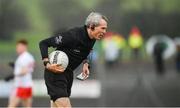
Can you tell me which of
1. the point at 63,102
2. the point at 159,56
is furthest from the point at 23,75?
the point at 63,102

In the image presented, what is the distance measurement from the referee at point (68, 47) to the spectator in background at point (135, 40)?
24.3 feet

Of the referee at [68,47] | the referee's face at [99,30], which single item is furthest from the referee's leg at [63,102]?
the referee's face at [99,30]

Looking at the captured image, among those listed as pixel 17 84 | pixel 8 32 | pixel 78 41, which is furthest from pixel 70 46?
pixel 8 32

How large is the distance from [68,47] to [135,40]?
24.9ft

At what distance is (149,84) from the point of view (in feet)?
55.0

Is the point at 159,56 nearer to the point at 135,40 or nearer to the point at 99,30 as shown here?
the point at 135,40

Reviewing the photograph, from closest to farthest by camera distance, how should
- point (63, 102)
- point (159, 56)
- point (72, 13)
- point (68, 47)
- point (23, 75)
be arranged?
point (63, 102) < point (68, 47) < point (23, 75) < point (72, 13) < point (159, 56)

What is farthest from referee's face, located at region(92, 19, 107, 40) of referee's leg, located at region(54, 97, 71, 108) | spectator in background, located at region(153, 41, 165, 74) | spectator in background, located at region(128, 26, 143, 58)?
spectator in background, located at region(153, 41, 165, 74)

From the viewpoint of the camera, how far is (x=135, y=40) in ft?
53.9

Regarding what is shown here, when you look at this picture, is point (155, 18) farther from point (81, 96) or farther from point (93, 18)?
point (93, 18)

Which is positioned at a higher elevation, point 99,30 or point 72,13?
point 72,13

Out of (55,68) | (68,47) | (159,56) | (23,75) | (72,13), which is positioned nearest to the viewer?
(55,68)

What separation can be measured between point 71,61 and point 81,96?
7.58 meters

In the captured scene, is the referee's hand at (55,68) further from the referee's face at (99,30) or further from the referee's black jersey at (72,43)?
the referee's face at (99,30)
